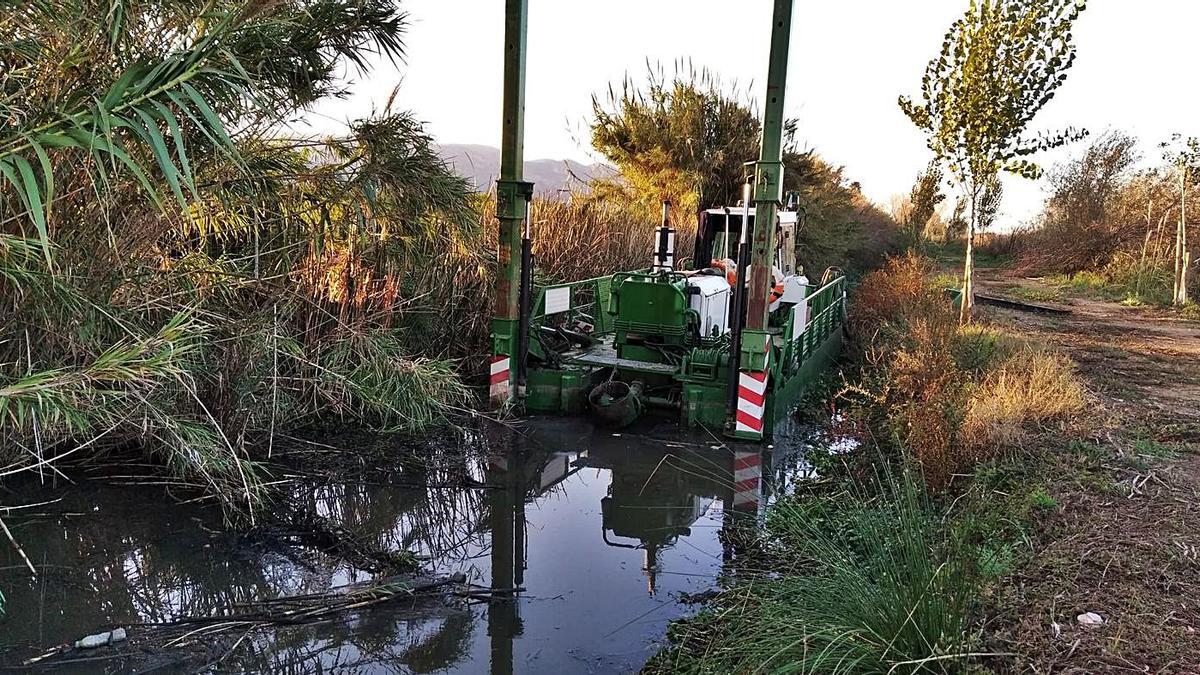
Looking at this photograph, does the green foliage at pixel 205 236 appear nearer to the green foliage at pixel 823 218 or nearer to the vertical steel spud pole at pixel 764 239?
the vertical steel spud pole at pixel 764 239

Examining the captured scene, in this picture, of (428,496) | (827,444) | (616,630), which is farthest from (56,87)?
(827,444)

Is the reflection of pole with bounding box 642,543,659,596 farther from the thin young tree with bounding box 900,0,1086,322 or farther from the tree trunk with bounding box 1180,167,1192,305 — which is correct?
the tree trunk with bounding box 1180,167,1192,305

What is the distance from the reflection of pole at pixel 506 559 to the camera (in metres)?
4.09

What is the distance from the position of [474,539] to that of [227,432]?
2.48m

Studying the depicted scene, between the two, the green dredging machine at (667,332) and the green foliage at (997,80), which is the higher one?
the green foliage at (997,80)

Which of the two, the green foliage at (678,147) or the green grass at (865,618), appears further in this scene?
the green foliage at (678,147)

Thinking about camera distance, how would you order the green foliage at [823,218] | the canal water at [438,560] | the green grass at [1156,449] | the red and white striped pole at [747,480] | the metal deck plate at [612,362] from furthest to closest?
the green foliage at [823,218], the metal deck plate at [612,362], the green grass at [1156,449], the red and white striped pole at [747,480], the canal water at [438,560]

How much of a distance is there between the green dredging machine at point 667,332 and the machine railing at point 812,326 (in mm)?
35

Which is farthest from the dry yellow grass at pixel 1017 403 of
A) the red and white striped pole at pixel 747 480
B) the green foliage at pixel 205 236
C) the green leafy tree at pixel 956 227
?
the green leafy tree at pixel 956 227

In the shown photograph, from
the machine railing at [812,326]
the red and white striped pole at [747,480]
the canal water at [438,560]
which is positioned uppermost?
the machine railing at [812,326]

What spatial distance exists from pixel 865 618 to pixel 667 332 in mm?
6024

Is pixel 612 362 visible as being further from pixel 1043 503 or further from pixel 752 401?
pixel 1043 503

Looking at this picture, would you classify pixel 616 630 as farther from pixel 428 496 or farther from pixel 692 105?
pixel 692 105

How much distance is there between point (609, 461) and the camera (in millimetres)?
7426
